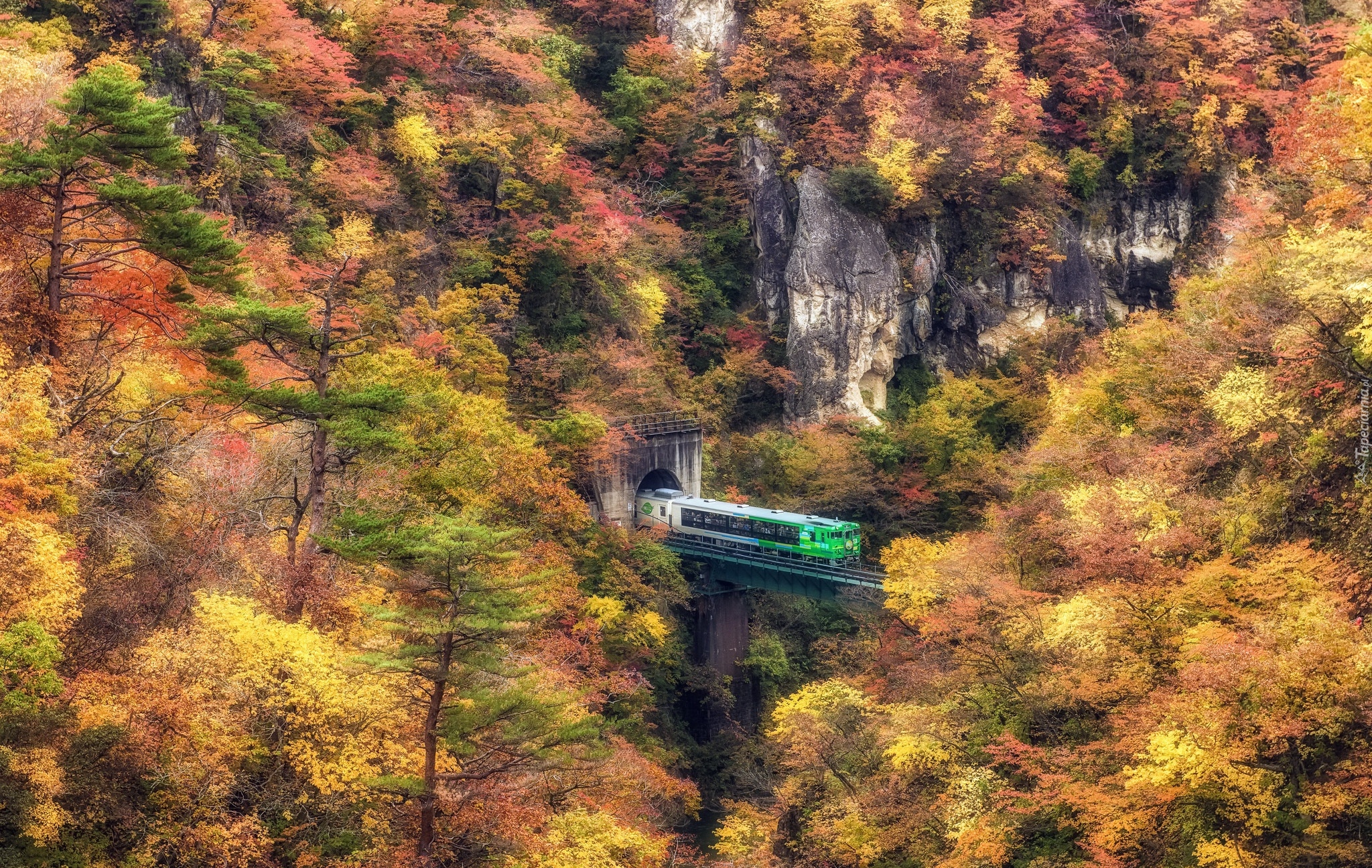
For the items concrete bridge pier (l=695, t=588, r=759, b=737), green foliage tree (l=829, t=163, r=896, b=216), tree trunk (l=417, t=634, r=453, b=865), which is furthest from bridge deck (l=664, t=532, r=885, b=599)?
tree trunk (l=417, t=634, r=453, b=865)

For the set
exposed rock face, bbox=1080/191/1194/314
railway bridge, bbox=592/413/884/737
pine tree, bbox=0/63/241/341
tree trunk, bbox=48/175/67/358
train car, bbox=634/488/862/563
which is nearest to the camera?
pine tree, bbox=0/63/241/341

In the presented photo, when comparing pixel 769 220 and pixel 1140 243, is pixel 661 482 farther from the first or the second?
pixel 1140 243

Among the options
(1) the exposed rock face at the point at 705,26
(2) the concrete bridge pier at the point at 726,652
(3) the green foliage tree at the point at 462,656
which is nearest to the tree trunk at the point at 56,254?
(3) the green foliage tree at the point at 462,656

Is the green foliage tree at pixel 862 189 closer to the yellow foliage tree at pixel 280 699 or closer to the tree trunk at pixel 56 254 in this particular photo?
the tree trunk at pixel 56 254

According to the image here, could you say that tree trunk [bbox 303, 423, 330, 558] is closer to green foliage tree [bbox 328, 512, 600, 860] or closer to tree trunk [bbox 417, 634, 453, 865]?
green foliage tree [bbox 328, 512, 600, 860]

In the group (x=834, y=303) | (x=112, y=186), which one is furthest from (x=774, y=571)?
(x=112, y=186)
